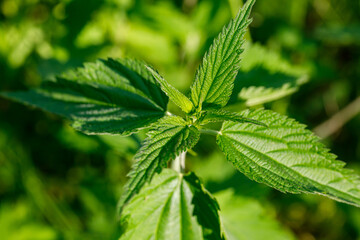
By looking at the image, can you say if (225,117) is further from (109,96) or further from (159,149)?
(109,96)

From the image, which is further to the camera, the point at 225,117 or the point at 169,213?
the point at 169,213

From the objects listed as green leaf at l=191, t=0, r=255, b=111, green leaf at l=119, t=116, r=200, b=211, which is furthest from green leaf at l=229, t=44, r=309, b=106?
green leaf at l=119, t=116, r=200, b=211

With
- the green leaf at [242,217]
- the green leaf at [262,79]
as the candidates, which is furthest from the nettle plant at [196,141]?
the green leaf at [242,217]

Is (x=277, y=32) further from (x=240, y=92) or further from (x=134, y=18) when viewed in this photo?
(x=240, y=92)


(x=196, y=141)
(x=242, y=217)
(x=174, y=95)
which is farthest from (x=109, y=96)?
(x=242, y=217)

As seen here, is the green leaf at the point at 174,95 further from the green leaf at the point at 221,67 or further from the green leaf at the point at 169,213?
the green leaf at the point at 169,213

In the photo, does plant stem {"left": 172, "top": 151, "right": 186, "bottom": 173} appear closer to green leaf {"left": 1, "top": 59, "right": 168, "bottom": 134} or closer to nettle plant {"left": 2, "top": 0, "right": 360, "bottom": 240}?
nettle plant {"left": 2, "top": 0, "right": 360, "bottom": 240}
